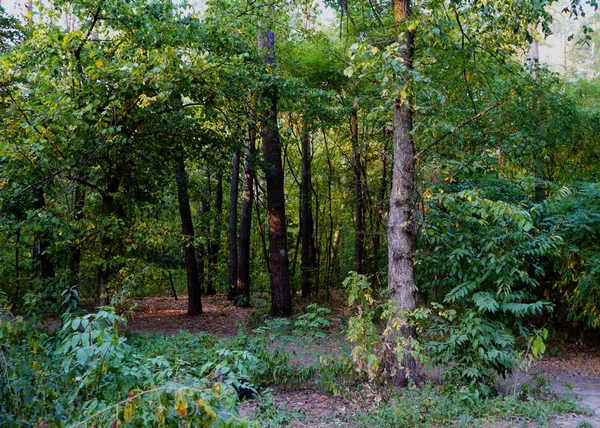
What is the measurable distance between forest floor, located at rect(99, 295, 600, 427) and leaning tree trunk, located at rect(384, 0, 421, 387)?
768 mm

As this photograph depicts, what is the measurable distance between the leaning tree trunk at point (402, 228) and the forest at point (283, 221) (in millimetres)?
30

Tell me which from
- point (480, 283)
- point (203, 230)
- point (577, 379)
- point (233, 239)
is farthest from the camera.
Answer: point (203, 230)

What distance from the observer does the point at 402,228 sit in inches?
235

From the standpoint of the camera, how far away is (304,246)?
15.8 m

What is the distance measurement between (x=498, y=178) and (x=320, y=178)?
11212mm

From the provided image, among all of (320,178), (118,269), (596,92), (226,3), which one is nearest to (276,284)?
(118,269)

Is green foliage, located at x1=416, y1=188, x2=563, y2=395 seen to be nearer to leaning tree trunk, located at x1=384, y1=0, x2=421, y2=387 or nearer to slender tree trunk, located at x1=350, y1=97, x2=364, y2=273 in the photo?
leaning tree trunk, located at x1=384, y1=0, x2=421, y2=387

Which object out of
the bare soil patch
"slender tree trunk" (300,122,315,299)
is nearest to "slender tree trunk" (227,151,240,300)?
the bare soil patch

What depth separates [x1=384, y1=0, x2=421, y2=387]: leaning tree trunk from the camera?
589 cm

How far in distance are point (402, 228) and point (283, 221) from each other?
6.35 meters

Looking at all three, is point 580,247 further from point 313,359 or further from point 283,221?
point 283,221

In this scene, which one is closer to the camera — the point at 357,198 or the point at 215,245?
the point at 357,198

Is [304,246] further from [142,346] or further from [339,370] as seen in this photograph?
[339,370]

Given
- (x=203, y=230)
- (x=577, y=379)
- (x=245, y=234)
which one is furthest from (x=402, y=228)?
(x=203, y=230)
